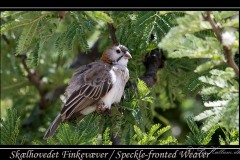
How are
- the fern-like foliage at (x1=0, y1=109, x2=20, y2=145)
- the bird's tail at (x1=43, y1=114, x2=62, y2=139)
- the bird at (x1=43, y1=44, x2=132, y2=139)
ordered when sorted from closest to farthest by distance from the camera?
1. the fern-like foliage at (x1=0, y1=109, x2=20, y2=145)
2. the bird's tail at (x1=43, y1=114, x2=62, y2=139)
3. the bird at (x1=43, y1=44, x2=132, y2=139)

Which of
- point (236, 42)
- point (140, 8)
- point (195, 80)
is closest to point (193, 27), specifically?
point (236, 42)

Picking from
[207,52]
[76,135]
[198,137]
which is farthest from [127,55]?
[207,52]

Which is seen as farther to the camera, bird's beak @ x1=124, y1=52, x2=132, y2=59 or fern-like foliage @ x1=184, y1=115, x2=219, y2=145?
bird's beak @ x1=124, y1=52, x2=132, y2=59

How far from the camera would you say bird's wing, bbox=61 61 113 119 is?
20.6ft

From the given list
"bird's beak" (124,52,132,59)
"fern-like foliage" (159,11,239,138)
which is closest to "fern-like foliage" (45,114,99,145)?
"fern-like foliage" (159,11,239,138)

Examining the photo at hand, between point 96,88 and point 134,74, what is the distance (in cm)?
60

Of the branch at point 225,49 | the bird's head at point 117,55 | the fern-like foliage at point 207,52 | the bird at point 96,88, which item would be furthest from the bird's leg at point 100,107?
the branch at point 225,49

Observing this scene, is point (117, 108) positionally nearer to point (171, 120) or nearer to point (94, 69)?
point (94, 69)

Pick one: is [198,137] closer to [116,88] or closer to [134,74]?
[116,88]

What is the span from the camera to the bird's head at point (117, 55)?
21.7 ft

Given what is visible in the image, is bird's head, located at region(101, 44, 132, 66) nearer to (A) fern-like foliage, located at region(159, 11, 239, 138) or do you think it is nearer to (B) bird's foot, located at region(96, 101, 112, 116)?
(B) bird's foot, located at region(96, 101, 112, 116)

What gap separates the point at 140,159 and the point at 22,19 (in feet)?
4.82

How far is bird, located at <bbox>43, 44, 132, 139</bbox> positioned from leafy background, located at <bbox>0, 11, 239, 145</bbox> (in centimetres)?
11

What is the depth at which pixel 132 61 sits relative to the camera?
6902mm
